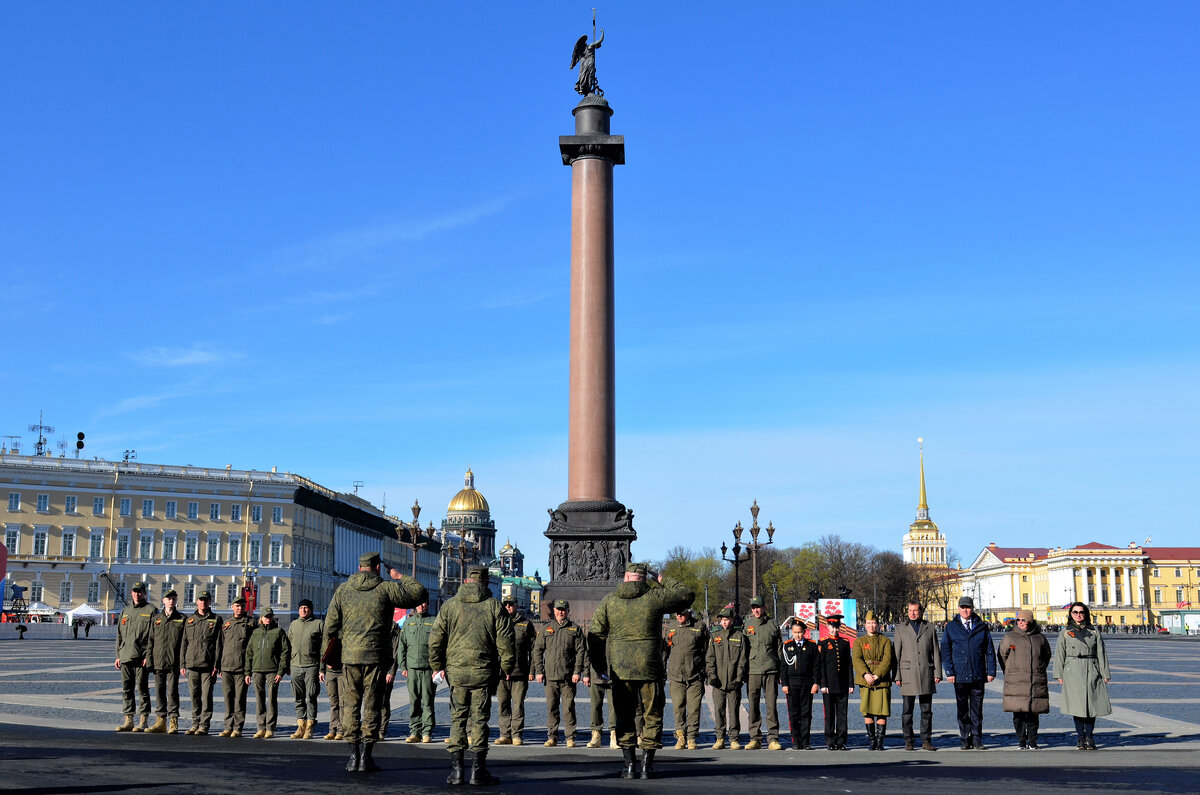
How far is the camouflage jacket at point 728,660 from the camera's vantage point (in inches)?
582

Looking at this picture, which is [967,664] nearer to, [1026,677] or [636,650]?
[1026,677]

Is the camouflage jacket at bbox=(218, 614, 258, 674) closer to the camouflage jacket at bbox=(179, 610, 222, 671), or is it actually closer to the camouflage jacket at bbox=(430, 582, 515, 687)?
the camouflage jacket at bbox=(179, 610, 222, 671)

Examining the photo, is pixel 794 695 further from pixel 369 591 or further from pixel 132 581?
pixel 132 581

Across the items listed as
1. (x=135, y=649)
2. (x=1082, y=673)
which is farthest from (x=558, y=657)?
(x=1082, y=673)

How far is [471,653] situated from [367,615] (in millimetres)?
1486

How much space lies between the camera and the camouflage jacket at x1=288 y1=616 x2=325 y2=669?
1488 centimetres

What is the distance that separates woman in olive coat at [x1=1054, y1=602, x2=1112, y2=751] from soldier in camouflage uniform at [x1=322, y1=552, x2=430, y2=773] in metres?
7.80

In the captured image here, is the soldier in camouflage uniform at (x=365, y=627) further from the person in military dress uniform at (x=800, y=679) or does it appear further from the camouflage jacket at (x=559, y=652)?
the person in military dress uniform at (x=800, y=679)

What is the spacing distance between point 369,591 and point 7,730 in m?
5.78

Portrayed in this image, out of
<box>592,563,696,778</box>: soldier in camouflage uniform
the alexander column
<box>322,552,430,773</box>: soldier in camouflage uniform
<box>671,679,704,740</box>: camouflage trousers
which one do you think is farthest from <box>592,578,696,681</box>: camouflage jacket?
the alexander column

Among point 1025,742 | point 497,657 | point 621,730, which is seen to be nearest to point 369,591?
point 497,657

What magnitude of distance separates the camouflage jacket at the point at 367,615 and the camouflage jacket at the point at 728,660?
4.65 meters

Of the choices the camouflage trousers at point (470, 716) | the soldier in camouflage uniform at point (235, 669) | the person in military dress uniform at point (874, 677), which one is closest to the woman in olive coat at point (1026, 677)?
the person in military dress uniform at point (874, 677)

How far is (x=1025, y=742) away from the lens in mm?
14078
